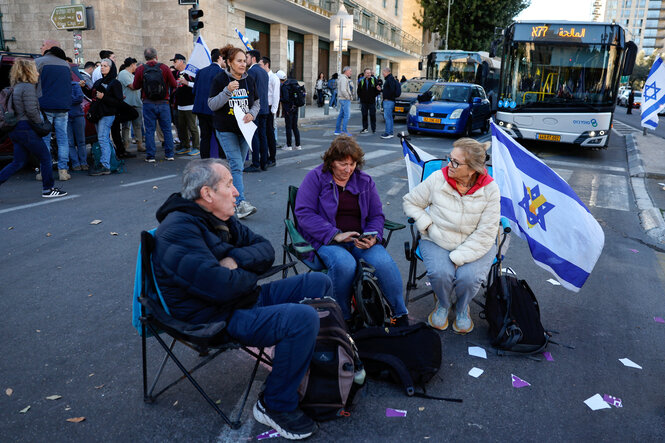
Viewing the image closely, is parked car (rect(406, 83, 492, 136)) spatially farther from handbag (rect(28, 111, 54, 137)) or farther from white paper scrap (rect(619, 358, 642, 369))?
white paper scrap (rect(619, 358, 642, 369))

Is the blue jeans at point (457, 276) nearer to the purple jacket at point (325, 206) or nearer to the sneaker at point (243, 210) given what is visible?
the purple jacket at point (325, 206)

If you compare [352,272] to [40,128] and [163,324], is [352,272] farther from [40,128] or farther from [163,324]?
[40,128]

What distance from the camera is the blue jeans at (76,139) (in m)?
8.60

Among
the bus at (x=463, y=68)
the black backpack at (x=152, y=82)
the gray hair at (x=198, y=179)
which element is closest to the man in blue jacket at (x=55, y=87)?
the black backpack at (x=152, y=82)

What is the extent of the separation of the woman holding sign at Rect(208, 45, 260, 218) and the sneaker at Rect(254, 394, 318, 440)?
3986 millimetres

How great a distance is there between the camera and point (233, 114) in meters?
6.33

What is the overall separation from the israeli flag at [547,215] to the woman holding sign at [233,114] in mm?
3293

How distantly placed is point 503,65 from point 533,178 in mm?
10498

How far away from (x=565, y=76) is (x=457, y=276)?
1091 centimetres

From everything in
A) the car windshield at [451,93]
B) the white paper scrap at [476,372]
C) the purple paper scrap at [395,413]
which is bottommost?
the white paper scrap at [476,372]

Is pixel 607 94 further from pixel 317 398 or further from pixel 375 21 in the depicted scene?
pixel 375 21

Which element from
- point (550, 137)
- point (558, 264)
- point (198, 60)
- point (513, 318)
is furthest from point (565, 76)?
point (513, 318)

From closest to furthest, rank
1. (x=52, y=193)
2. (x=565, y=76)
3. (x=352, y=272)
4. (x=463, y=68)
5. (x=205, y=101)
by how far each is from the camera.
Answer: (x=352, y=272) → (x=52, y=193) → (x=205, y=101) → (x=565, y=76) → (x=463, y=68)

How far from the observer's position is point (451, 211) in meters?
3.80
